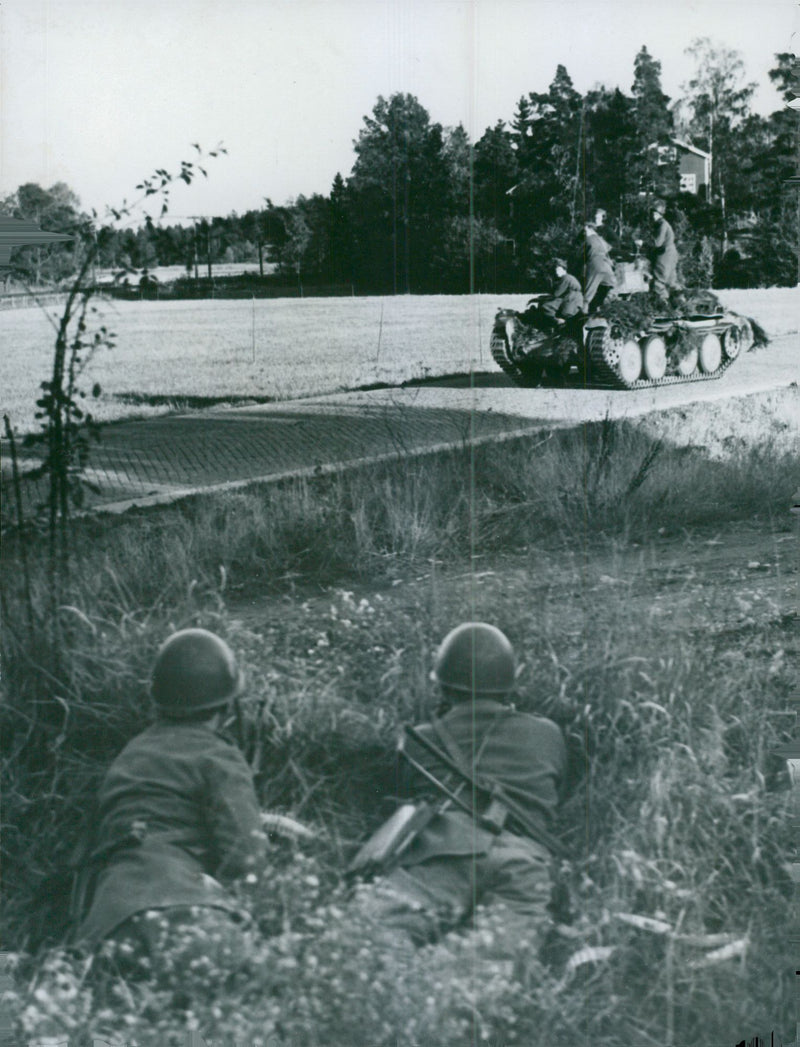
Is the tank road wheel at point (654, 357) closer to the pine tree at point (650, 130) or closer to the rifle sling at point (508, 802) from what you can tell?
the pine tree at point (650, 130)

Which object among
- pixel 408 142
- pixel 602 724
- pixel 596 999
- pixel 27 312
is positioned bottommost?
pixel 596 999

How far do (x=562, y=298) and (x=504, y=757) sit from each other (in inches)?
73.1

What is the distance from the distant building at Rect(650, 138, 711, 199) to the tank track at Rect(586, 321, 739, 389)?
571 millimetres

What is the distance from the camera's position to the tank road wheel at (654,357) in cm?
615

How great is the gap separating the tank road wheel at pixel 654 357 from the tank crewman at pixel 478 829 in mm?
1385

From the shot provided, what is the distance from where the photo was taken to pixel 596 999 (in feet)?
17.6

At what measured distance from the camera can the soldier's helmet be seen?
5367mm

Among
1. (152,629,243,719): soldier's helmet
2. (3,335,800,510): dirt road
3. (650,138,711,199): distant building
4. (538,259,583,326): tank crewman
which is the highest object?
(650,138,711,199): distant building

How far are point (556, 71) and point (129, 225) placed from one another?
175cm

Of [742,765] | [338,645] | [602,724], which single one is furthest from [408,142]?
[742,765]

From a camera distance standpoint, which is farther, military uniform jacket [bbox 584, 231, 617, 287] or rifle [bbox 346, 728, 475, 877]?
military uniform jacket [bbox 584, 231, 617, 287]

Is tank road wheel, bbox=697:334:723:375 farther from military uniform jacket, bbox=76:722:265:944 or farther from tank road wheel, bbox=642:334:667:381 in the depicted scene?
military uniform jacket, bbox=76:722:265:944

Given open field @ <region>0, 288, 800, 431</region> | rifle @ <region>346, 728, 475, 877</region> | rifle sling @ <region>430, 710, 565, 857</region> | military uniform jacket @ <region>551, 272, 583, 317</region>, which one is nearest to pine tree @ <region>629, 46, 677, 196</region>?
military uniform jacket @ <region>551, 272, 583, 317</region>

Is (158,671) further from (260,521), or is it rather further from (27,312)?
(27,312)
